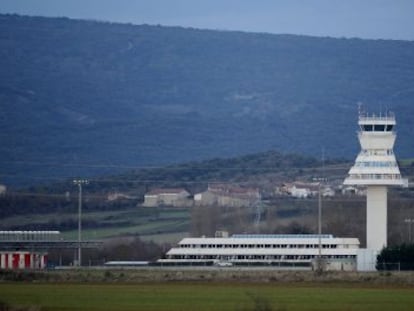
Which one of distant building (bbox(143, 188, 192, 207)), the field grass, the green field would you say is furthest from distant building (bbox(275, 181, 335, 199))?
the green field

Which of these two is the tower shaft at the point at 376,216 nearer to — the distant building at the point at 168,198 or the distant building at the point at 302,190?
the distant building at the point at 302,190

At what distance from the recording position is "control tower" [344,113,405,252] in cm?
10231

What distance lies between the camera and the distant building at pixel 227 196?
14875 centimetres

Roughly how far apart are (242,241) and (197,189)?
205 feet

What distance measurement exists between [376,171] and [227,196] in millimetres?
52187

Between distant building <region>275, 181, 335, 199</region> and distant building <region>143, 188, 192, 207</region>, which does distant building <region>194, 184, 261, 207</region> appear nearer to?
distant building <region>143, 188, 192, 207</region>

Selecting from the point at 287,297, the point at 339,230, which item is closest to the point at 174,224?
the point at 339,230

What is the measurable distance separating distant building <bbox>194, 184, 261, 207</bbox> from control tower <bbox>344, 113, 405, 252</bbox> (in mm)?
41067

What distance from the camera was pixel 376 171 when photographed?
10219cm

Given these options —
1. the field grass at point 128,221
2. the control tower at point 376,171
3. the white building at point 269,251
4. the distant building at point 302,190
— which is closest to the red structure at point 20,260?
the white building at point 269,251

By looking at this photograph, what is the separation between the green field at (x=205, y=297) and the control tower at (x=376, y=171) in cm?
1454

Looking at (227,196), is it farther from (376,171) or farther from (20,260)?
(376,171)

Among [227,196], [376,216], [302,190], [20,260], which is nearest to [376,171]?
[376,216]

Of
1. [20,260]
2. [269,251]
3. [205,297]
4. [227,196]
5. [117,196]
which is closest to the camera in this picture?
[205,297]
